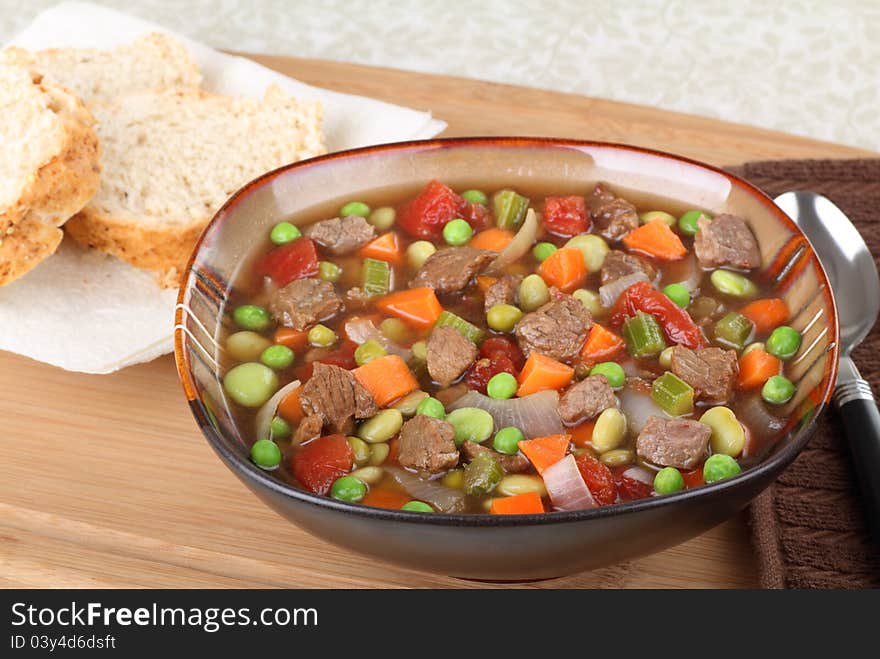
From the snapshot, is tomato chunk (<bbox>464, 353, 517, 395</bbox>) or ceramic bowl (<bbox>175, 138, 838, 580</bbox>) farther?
tomato chunk (<bbox>464, 353, 517, 395</bbox>)

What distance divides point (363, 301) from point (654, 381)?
0.83 meters

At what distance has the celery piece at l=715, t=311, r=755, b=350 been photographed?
281cm

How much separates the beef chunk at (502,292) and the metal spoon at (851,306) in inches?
38.3

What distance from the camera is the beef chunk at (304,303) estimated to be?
9.31 feet

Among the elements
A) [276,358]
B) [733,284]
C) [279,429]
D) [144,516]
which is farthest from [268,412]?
[733,284]

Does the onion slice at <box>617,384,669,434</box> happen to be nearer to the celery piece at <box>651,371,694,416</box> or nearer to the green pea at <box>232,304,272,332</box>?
the celery piece at <box>651,371,694,416</box>

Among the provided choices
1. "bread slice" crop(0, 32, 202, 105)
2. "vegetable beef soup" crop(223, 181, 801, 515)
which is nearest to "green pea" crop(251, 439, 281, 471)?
"vegetable beef soup" crop(223, 181, 801, 515)

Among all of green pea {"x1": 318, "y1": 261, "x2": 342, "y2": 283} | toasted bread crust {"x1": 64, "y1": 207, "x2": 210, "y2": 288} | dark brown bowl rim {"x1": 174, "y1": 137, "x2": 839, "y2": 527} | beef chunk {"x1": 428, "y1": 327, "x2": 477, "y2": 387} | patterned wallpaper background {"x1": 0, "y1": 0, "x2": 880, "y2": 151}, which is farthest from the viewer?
patterned wallpaper background {"x1": 0, "y1": 0, "x2": 880, "y2": 151}

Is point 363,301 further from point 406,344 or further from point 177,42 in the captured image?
point 177,42

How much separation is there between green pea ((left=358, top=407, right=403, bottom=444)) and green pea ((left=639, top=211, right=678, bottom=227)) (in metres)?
1.05

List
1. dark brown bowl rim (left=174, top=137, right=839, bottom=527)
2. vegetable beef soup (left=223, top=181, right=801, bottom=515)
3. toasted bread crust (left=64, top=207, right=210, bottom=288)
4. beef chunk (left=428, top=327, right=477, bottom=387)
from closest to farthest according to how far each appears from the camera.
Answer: dark brown bowl rim (left=174, top=137, right=839, bottom=527)
vegetable beef soup (left=223, top=181, right=801, bottom=515)
beef chunk (left=428, top=327, right=477, bottom=387)
toasted bread crust (left=64, top=207, right=210, bottom=288)

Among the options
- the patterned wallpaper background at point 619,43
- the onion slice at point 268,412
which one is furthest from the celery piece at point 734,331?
the patterned wallpaper background at point 619,43

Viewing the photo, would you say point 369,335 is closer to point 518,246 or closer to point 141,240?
point 518,246

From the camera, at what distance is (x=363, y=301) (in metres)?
2.95
